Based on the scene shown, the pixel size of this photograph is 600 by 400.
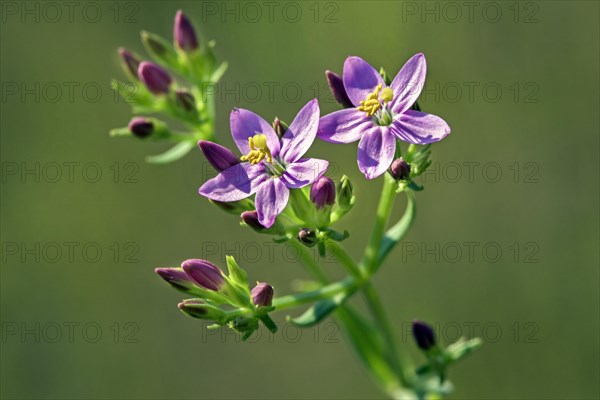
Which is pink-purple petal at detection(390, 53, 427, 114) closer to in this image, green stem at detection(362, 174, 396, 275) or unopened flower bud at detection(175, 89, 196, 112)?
green stem at detection(362, 174, 396, 275)

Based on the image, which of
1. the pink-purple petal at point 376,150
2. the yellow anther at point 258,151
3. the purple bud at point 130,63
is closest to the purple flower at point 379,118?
the pink-purple petal at point 376,150

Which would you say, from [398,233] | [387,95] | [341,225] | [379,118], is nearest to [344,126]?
[379,118]

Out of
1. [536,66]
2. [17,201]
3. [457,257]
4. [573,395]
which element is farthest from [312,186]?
[17,201]

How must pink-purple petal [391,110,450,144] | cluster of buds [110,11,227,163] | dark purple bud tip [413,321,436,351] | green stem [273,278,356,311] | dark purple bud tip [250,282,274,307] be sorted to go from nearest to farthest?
1. pink-purple petal [391,110,450,144]
2. dark purple bud tip [250,282,274,307]
3. green stem [273,278,356,311]
4. dark purple bud tip [413,321,436,351]
5. cluster of buds [110,11,227,163]

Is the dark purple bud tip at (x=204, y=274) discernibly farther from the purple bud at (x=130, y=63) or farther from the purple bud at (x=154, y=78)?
the purple bud at (x=130, y=63)

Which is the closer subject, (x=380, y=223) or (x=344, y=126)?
(x=344, y=126)

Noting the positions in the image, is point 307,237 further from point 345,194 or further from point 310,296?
point 310,296

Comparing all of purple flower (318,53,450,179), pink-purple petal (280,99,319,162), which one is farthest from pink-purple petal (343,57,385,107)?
pink-purple petal (280,99,319,162)
